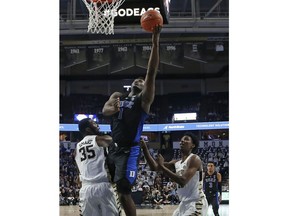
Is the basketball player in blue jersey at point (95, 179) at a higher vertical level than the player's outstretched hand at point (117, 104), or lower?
lower

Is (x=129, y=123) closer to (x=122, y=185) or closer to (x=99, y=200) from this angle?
(x=122, y=185)

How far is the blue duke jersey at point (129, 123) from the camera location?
17.4 ft

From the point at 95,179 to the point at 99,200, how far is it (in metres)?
0.25

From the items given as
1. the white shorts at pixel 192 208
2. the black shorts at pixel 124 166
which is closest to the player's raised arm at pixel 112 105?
the black shorts at pixel 124 166

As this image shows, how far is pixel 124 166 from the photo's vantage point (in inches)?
207

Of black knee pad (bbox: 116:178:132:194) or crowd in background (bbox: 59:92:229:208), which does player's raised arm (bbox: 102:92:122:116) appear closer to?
crowd in background (bbox: 59:92:229:208)

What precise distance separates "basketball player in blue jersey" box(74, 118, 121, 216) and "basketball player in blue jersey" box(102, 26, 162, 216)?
10cm

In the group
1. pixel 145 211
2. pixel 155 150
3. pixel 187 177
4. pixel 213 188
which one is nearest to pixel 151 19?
pixel 187 177

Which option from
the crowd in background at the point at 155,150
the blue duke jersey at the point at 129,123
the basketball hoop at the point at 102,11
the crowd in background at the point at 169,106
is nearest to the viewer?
the basketball hoop at the point at 102,11

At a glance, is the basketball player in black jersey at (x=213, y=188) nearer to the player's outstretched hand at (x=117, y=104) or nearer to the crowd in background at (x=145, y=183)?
the crowd in background at (x=145, y=183)
